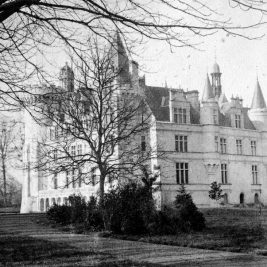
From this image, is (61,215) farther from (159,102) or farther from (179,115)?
(159,102)

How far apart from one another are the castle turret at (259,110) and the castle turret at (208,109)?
7.21m

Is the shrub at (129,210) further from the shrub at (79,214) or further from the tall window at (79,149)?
the tall window at (79,149)

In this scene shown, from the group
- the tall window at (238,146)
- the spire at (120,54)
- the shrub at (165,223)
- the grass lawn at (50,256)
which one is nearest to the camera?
the grass lawn at (50,256)

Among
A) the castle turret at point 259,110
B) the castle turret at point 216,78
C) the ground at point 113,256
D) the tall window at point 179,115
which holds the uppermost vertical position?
the castle turret at point 216,78

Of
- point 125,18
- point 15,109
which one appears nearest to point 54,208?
point 15,109

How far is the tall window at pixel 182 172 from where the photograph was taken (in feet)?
146

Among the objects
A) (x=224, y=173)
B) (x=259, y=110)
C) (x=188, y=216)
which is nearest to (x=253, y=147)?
(x=259, y=110)

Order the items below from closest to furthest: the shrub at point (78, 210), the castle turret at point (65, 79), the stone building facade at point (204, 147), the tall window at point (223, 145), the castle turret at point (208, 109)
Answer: the castle turret at point (65, 79)
the shrub at point (78, 210)
the stone building facade at point (204, 147)
the castle turret at point (208, 109)
the tall window at point (223, 145)

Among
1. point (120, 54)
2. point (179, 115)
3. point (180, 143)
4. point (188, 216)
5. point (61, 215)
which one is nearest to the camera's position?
point (120, 54)

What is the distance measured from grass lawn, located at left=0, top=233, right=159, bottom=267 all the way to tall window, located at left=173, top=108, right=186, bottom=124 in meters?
34.1

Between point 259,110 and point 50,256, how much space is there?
1797 inches

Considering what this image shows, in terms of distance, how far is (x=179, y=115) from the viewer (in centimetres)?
4584

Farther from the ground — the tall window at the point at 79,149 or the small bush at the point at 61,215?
the tall window at the point at 79,149

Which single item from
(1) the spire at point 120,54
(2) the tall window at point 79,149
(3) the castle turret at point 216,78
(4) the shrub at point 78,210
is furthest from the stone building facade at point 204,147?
(3) the castle turret at point 216,78
